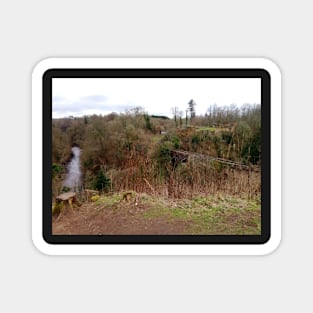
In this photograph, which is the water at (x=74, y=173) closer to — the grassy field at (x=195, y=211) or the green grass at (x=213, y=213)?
the grassy field at (x=195, y=211)

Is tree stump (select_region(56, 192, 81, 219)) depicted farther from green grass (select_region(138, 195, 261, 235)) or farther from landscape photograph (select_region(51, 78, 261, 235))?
green grass (select_region(138, 195, 261, 235))

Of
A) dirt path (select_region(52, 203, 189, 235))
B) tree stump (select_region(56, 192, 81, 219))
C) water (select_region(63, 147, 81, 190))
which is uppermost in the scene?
water (select_region(63, 147, 81, 190))

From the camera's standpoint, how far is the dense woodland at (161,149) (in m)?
3.00

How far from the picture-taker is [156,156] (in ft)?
10.1

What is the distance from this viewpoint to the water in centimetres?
299

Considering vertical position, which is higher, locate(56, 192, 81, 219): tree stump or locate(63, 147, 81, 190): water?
locate(63, 147, 81, 190): water

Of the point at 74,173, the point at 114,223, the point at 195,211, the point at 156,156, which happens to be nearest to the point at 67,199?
the point at 74,173

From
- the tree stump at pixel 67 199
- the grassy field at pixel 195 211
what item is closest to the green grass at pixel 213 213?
the grassy field at pixel 195 211

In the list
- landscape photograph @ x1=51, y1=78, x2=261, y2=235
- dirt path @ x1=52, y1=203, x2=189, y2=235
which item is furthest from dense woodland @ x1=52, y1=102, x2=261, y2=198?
dirt path @ x1=52, y1=203, x2=189, y2=235

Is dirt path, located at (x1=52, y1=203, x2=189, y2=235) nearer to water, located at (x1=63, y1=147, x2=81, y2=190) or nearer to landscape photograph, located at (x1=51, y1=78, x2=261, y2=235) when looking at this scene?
landscape photograph, located at (x1=51, y1=78, x2=261, y2=235)

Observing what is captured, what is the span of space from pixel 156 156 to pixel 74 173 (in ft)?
2.05
